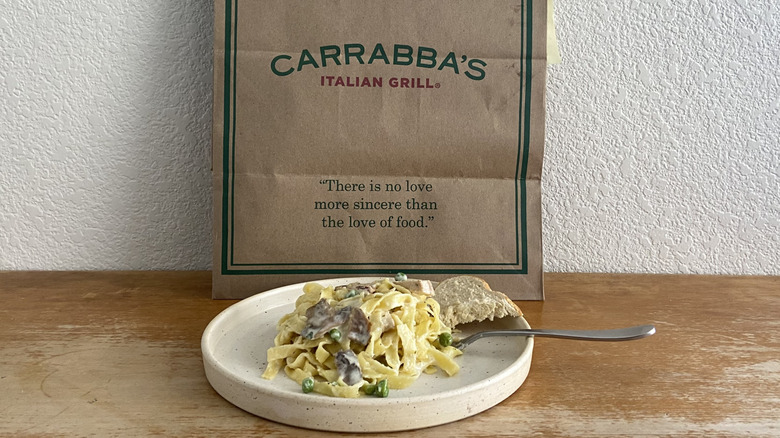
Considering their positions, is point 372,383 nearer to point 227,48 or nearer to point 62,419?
point 62,419

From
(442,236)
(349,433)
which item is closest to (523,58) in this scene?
(442,236)

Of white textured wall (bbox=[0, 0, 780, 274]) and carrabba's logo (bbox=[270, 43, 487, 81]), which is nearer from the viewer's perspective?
carrabba's logo (bbox=[270, 43, 487, 81])

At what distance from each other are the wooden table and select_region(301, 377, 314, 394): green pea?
0.17ft

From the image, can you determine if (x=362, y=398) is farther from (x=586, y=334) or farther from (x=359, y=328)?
(x=586, y=334)

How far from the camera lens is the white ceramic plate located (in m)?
0.77

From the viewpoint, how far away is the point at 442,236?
1255 mm

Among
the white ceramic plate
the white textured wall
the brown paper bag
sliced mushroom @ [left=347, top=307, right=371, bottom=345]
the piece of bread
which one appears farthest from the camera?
the white textured wall

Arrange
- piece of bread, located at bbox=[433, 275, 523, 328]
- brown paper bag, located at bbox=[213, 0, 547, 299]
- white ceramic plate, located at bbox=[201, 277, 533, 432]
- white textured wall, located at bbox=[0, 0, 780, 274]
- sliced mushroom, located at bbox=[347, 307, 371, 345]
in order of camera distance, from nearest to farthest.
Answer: white ceramic plate, located at bbox=[201, 277, 533, 432], sliced mushroom, located at bbox=[347, 307, 371, 345], piece of bread, located at bbox=[433, 275, 523, 328], brown paper bag, located at bbox=[213, 0, 547, 299], white textured wall, located at bbox=[0, 0, 780, 274]

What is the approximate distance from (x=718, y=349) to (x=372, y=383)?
1.73 ft

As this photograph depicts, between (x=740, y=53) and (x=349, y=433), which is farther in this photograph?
(x=740, y=53)

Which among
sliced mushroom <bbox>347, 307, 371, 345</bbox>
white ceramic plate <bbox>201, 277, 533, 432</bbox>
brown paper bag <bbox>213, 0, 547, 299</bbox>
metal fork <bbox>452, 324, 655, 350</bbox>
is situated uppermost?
brown paper bag <bbox>213, 0, 547, 299</bbox>

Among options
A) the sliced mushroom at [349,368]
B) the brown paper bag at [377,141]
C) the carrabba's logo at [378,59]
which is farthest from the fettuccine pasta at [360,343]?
the carrabba's logo at [378,59]

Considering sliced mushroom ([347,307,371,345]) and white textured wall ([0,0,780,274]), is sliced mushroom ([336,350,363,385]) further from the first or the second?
white textured wall ([0,0,780,274])

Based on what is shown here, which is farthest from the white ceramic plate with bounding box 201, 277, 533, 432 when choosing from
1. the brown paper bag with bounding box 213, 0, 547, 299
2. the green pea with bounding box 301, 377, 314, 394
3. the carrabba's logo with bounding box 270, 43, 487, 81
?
the carrabba's logo with bounding box 270, 43, 487, 81
